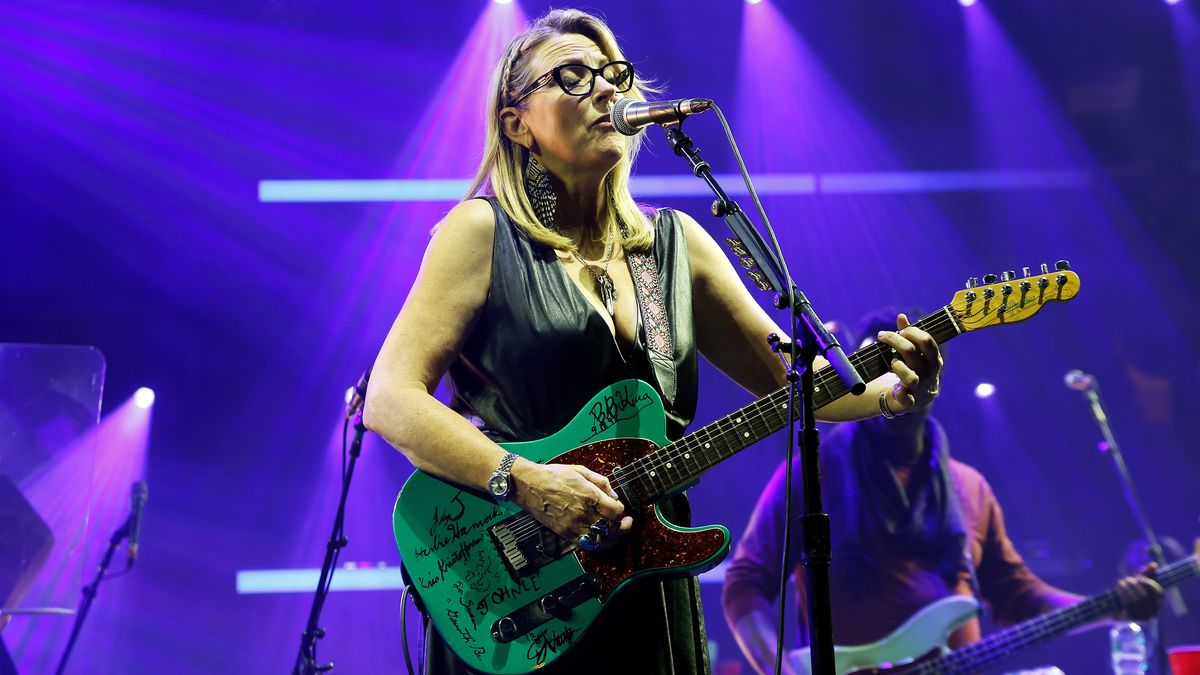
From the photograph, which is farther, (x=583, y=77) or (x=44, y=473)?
(x=44, y=473)

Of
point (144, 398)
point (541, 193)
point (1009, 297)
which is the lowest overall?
point (1009, 297)

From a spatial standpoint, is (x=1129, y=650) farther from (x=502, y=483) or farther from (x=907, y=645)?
(x=502, y=483)

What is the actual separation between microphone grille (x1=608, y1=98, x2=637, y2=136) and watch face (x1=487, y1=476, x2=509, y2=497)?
80 cm

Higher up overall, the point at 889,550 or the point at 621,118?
the point at 889,550

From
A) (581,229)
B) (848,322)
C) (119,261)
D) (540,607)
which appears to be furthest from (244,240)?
(540,607)

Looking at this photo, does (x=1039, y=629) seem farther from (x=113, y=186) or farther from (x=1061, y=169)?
(x=113, y=186)

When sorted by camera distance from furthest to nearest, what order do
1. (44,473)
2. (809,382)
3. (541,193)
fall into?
1. (44,473)
2. (541,193)
3. (809,382)

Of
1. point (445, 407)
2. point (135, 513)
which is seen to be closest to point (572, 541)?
point (445, 407)

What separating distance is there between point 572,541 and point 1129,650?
501cm

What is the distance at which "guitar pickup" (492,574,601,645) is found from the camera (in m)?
2.02

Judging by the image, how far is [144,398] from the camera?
287 inches

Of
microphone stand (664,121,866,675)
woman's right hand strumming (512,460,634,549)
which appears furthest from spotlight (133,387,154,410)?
microphone stand (664,121,866,675)

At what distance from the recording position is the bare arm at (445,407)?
79.2 inches

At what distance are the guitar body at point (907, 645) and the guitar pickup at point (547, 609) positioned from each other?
10.8 feet
